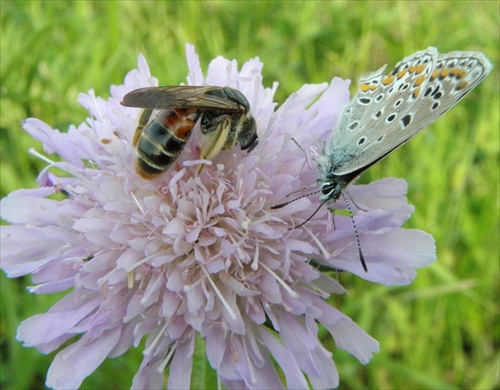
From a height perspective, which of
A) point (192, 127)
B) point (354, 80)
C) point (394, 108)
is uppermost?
point (192, 127)

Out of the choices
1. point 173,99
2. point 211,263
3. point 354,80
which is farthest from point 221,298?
point 354,80

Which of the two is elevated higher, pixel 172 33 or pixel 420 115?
pixel 172 33

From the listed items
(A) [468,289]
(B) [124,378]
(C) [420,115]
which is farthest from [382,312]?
(C) [420,115]

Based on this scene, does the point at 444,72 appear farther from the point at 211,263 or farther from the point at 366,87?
the point at 211,263

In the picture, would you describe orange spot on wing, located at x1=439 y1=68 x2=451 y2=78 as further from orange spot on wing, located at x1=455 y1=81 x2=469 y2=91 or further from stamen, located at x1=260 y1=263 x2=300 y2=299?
stamen, located at x1=260 y1=263 x2=300 y2=299

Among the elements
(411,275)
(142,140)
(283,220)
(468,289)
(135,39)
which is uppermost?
(135,39)

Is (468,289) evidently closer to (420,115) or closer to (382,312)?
(382,312)

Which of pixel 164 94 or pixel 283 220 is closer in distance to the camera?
pixel 164 94
